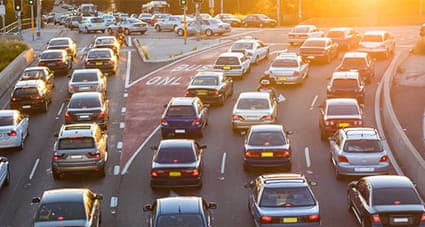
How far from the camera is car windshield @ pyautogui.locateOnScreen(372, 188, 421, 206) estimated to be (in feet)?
67.0

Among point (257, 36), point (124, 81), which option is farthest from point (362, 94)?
point (257, 36)

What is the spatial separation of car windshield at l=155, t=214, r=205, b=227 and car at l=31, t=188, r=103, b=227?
2081 millimetres

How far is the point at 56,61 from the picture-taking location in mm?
48781

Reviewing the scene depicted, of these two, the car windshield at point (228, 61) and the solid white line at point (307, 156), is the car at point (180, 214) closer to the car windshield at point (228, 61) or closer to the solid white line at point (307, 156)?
the solid white line at point (307, 156)

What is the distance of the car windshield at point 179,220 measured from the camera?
61.9ft

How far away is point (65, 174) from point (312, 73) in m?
23.9

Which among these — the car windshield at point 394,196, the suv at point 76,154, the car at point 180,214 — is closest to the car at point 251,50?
the suv at point 76,154

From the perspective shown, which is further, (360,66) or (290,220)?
(360,66)

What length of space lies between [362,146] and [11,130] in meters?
13.6

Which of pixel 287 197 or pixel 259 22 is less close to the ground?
pixel 287 197

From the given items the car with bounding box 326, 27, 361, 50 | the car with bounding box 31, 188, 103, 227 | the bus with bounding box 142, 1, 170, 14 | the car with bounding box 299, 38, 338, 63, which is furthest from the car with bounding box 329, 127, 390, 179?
the bus with bounding box 142, 1, 170, 14

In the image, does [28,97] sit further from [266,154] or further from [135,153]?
[266,154]

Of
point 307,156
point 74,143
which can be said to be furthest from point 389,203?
point 74,143

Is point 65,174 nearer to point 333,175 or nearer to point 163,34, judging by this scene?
point 333,175
